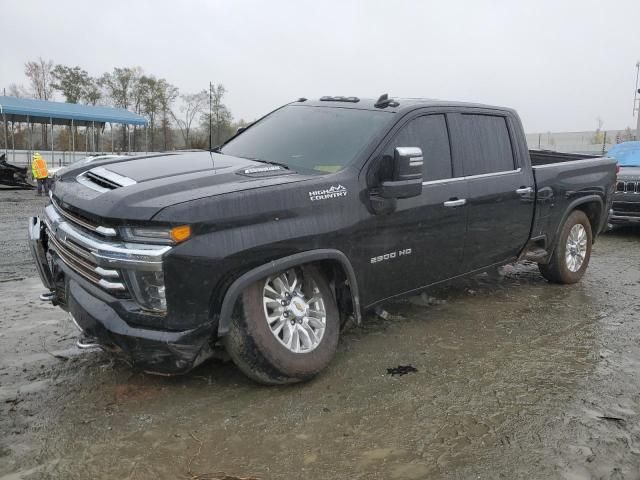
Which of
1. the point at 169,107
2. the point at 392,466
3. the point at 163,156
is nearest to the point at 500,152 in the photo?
the point at 163,156

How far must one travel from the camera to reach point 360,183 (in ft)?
12.3

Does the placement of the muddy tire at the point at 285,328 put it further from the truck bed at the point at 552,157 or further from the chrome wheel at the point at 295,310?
the truck bed at the point at 552,157

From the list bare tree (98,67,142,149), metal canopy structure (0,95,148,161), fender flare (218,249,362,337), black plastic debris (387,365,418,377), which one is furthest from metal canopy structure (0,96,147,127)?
black plastic debris (387,365,418,377)

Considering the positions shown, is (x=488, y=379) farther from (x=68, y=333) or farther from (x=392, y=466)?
(x=68, y=333)

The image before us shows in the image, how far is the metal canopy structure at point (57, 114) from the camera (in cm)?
2635

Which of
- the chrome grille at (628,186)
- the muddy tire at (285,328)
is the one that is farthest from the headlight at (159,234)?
the chrome grille at (628,186)

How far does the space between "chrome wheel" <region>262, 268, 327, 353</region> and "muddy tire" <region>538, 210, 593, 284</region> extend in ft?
11.5

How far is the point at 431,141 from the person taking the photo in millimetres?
4430

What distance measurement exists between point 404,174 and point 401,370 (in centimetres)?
136

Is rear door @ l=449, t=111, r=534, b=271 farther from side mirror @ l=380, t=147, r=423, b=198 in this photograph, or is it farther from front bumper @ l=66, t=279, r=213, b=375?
front bumper @ l=66, t=279, r=213, b=375

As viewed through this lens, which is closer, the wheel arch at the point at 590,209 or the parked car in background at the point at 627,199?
the wheel arch at the point at 590,209

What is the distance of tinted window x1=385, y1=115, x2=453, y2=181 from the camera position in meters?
4.23

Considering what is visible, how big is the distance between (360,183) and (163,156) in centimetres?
150

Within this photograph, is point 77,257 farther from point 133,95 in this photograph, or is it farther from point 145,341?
point 133,95
